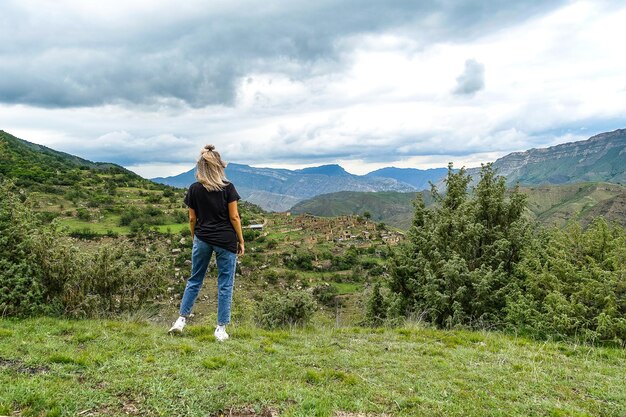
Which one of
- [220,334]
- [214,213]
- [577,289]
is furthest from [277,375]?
[577,289]

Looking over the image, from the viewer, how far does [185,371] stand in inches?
184

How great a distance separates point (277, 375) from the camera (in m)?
4.87

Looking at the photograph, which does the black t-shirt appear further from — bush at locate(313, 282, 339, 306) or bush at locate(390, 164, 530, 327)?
bush at locate(313, 282, 339, 306)

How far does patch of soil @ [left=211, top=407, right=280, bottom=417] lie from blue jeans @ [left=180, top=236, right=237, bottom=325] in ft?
8.40

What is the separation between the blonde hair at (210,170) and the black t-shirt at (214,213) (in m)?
0.10

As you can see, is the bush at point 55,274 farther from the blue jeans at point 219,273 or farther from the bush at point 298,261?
the bush at point 298,261

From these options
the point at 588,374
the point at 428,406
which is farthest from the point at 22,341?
the point at 588,374

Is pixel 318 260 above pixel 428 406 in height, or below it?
below


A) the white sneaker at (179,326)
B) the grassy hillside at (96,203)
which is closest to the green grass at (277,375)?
the white sneaker at (179,326)

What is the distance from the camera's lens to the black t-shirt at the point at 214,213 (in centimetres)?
624

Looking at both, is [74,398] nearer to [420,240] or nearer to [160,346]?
[160,346]

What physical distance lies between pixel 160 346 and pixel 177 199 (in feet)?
202

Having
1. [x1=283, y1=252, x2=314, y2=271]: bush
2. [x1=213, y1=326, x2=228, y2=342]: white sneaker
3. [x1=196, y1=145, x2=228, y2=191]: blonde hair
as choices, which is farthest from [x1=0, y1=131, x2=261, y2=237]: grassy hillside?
[x1=196, y1=145, x2=228, y2=191]: blonde hair

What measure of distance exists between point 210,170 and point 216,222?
87 cm
